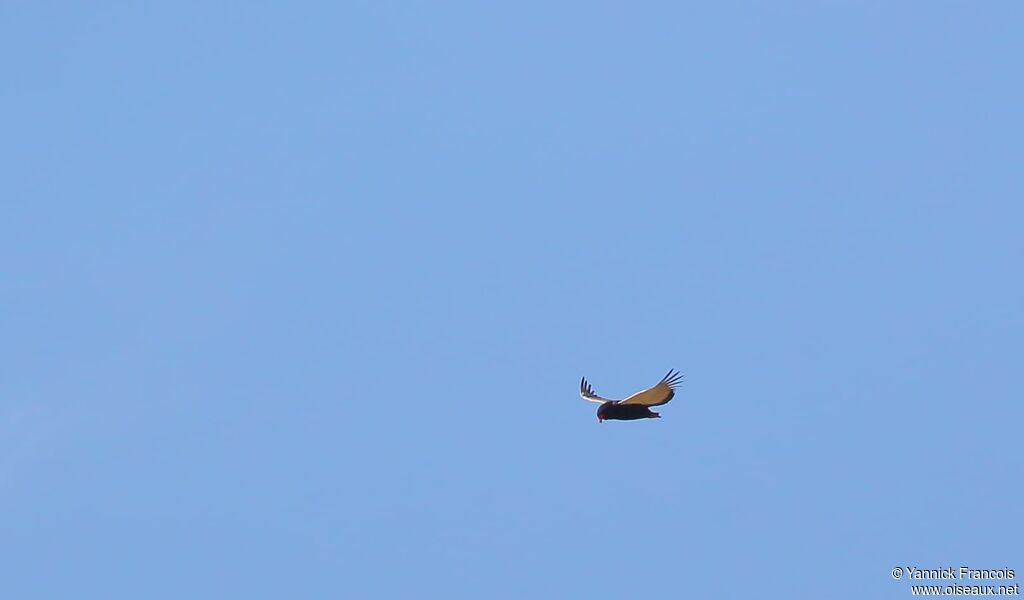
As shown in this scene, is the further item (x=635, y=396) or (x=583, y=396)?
(x=583, y=396)

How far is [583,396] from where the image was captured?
33.6 metres

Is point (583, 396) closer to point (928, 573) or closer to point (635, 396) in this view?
point (635, 396)

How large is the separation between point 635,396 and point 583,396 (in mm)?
3403

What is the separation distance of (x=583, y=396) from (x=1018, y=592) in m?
15.7

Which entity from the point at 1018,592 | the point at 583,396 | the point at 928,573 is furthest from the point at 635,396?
the point at 1018,592

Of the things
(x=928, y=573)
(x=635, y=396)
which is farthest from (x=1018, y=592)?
(x=635, y=396)

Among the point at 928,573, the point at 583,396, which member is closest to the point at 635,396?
the point at 583,396

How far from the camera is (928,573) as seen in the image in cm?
3422

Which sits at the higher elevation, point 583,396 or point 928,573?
point 583,396

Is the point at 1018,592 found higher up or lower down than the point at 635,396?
lower down

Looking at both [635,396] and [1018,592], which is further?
[1018,592]

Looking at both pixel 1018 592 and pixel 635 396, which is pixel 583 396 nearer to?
pixel 635 396

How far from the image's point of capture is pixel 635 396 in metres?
30.5

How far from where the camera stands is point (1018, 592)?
33.3 m
